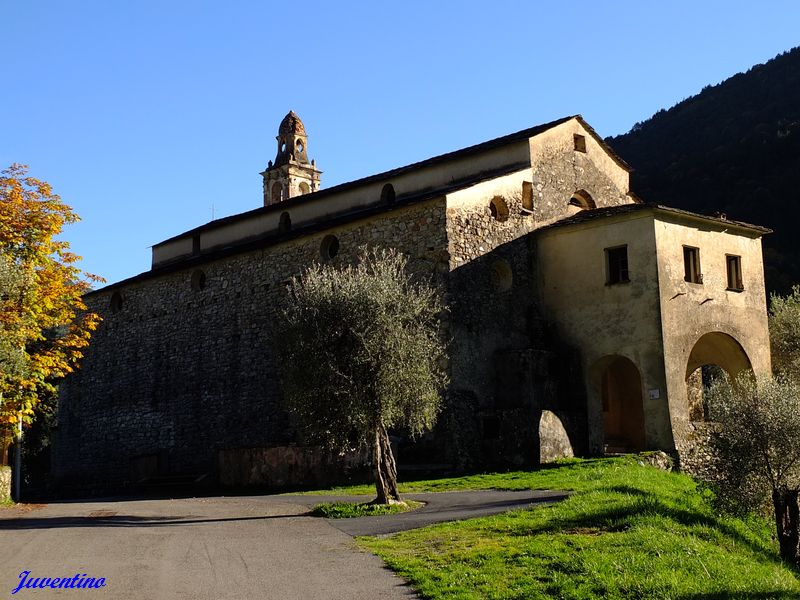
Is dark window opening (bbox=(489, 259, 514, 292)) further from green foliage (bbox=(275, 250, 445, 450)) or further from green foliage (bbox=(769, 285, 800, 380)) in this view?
green foliage (bbox=(769, 285, 800, 380))

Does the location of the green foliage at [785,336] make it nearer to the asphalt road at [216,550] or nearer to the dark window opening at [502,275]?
the dark window opening at [502,275]

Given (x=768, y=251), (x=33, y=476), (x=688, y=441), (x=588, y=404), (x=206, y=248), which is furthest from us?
(x=768, y=251)

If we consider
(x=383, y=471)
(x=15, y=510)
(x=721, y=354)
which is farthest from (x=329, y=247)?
(x=721, y=354)

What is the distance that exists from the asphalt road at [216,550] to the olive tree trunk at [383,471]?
0.83 metres

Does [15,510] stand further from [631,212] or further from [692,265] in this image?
[692,265]

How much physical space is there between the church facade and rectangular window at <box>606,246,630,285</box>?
0.19 feet

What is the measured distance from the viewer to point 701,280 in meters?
25.2

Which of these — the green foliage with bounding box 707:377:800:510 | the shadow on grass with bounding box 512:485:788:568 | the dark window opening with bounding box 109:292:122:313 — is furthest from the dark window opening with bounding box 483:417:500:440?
the dark window opening with bounding box 109:292:122:313

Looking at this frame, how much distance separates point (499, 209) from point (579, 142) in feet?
17.1

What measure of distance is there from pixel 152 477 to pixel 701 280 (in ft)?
63.1

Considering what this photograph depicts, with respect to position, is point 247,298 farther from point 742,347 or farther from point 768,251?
point 768,251

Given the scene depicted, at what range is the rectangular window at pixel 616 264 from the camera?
2494cm

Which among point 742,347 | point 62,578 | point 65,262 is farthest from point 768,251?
point 62,578
